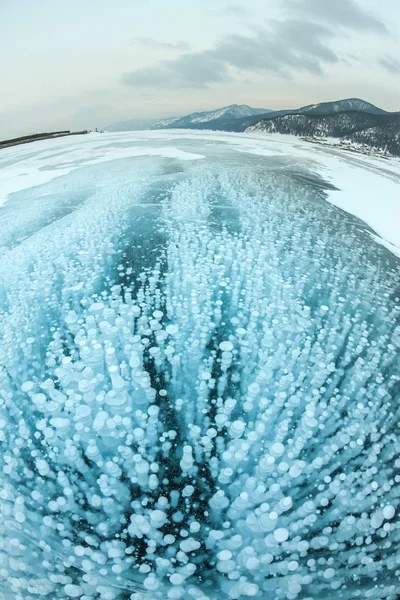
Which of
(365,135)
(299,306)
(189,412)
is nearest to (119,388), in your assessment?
(189,412)

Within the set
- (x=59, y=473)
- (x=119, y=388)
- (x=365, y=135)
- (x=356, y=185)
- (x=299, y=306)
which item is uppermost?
(x=365, y=135)

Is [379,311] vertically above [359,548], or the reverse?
[379,311]

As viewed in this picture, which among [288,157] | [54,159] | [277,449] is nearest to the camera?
[277,449]

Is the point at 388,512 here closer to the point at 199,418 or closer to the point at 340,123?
the point at 199,418

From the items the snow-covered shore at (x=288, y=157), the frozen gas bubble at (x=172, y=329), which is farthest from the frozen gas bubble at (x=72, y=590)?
the snow-covered shore at (x=288, y=157)

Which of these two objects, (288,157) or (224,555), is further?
(288,157)

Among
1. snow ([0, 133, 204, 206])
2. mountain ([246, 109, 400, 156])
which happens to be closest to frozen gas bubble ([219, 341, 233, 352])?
snow ([0, 133, 204, 206])

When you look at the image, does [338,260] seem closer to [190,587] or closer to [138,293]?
[138,293]

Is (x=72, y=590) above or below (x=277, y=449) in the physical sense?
below

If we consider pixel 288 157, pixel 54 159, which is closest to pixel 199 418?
pixel 288 157
